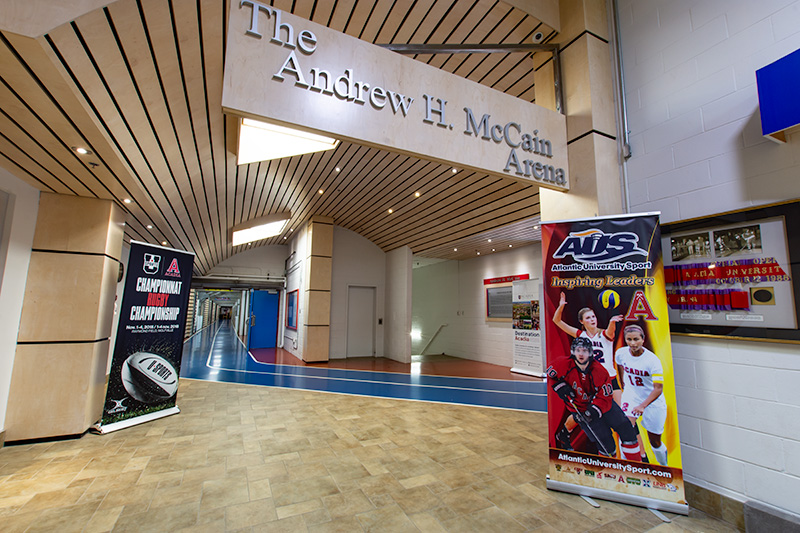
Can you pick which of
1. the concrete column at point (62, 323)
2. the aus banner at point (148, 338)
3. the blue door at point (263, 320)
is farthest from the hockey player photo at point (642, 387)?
the blue door at point (263, 320)

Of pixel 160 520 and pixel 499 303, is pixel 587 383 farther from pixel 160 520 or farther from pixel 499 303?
pixel 499 303

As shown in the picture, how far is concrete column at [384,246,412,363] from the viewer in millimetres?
10008

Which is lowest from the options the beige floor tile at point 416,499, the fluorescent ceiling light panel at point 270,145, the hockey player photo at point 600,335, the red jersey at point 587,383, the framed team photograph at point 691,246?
the beige floor tile at point 416,499

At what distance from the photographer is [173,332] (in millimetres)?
4859

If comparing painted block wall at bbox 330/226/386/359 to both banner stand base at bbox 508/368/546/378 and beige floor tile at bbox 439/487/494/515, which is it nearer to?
banner stand base at bbox 508/368/546/378

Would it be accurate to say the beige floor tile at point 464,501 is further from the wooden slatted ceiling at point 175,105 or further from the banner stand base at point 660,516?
the wooden slatted ceiling at point 175,105

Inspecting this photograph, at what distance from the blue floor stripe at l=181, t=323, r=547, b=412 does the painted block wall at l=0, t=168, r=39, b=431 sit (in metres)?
3.69

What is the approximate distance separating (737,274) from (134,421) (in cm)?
618

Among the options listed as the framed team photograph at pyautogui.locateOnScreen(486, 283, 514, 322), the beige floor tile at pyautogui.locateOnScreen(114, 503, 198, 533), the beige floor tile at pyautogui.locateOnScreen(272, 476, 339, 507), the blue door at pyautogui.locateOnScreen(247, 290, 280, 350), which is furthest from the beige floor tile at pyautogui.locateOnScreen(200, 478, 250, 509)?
the blue door at pyautogui.locateOnScreen(247, 290, 280, 350)

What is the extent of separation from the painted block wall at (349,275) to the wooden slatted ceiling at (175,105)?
4275 mm

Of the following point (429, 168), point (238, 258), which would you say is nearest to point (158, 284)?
point (429, 168)

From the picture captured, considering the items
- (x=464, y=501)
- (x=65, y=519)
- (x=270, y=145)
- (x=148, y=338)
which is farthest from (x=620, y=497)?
(x=148, y=338)

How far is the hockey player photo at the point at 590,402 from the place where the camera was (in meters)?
2.47

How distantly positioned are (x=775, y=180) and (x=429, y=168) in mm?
4416
